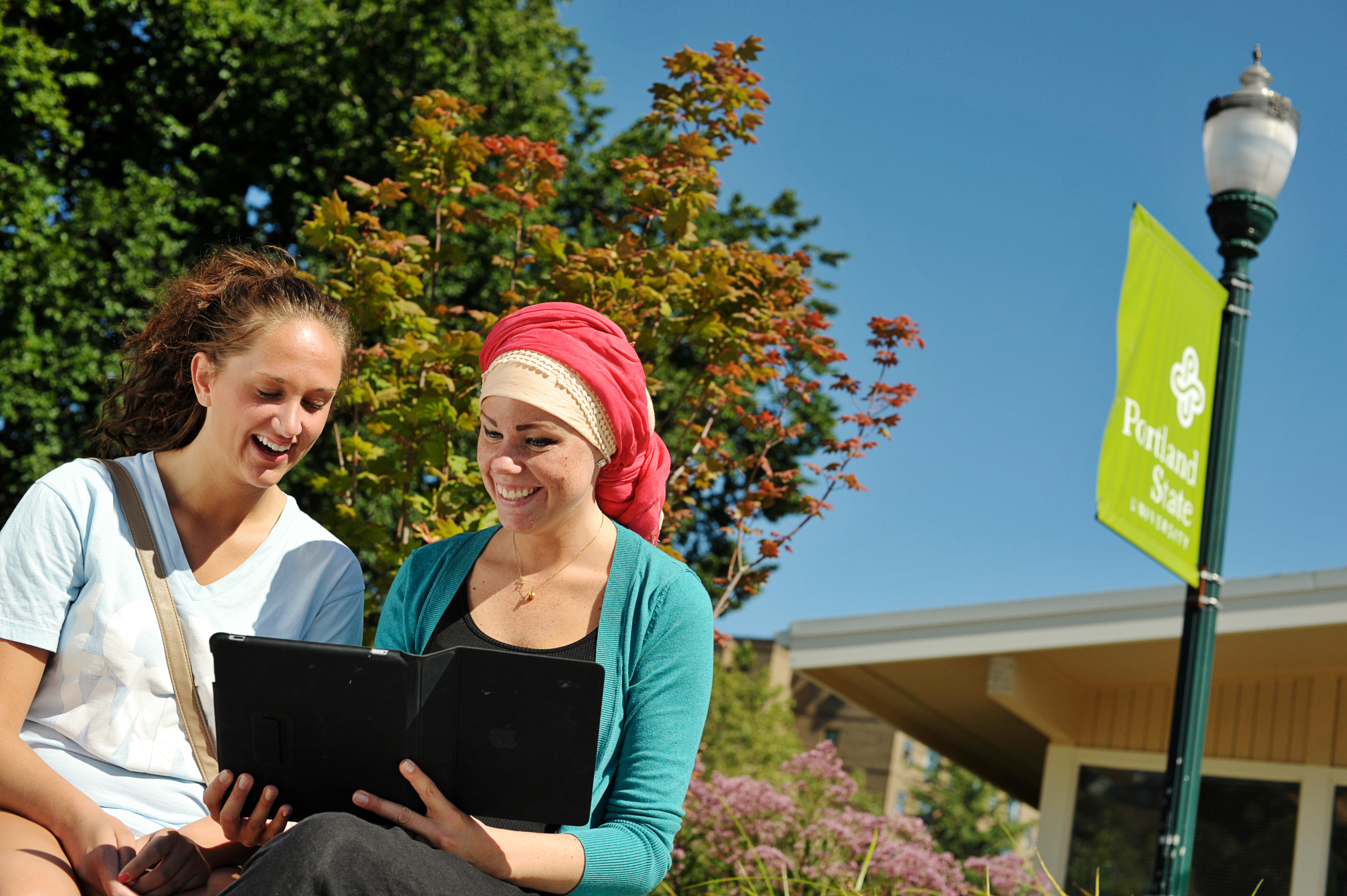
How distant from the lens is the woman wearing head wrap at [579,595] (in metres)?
2.11

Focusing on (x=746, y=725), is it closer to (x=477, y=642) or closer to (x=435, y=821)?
(x=477, y=642)

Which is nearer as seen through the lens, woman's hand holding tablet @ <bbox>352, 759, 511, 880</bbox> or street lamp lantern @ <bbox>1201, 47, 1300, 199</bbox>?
woman's hand holding tablet @ <bbox>352, 759, 511, 880</bbox>

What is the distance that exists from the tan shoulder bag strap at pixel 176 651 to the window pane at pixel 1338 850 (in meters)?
7.66

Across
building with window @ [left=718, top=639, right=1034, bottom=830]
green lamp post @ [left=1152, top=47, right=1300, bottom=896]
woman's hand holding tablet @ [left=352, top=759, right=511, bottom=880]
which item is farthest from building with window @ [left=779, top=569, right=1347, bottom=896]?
building with window @ [left=718, top=639, right=1034, bottom=830]

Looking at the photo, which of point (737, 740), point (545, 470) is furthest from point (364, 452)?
point (737, 740)

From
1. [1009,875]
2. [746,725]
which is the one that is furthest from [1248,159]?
[746,725]

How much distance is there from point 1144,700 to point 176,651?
8067mm

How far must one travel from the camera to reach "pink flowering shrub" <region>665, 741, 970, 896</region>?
6.71 meters

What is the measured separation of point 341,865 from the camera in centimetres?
175

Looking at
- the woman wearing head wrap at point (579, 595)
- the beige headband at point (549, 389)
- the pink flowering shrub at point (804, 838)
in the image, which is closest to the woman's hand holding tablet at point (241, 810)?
the woman wearing head wrap at point (579, 595)

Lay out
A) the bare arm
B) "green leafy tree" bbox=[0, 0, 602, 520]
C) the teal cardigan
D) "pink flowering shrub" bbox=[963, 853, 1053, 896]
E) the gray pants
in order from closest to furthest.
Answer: the gray pants → the bare arm → the teal cardigan → "pink flowering shrub" bbox=[963, 853, 1053, 896] → "green leafy tree" bbox=[0, 0, 602, 520]

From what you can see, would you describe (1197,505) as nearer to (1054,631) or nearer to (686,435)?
(686,435)

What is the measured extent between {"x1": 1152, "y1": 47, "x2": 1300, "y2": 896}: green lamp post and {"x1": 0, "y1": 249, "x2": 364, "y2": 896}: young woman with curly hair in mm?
3185

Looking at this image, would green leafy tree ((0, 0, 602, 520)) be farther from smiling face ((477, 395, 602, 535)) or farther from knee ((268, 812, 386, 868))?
knee ((268, 812, 386, 868))
